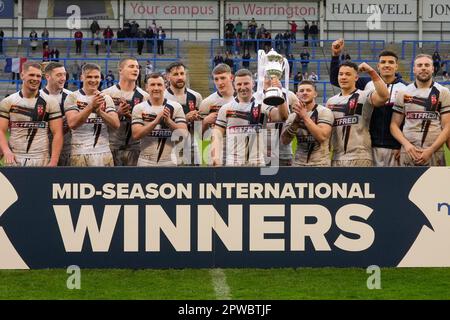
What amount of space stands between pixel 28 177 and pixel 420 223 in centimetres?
377

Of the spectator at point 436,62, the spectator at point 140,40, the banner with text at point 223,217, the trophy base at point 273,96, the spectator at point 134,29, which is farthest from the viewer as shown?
the spectator at point 134,29

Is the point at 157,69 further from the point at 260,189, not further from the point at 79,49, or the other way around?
the point at 260,189

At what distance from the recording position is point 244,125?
1052 cm

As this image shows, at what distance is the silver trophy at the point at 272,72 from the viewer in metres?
9.70

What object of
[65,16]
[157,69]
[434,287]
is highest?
[65,16]

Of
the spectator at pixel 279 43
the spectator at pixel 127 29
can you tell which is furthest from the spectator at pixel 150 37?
the spectator at pixel 279 43

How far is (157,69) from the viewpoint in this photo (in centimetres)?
3691

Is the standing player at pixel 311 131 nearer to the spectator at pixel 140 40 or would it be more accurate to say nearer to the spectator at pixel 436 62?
the spectator at pixel 436 62

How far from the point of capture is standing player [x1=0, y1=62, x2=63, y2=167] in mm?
10461

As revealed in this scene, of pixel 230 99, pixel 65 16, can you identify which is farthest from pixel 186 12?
pixel 230 99

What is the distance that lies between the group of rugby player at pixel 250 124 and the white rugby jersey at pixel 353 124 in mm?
11

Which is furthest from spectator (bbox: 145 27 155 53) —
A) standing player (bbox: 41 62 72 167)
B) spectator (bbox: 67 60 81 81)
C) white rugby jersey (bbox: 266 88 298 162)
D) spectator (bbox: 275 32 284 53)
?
white rugby jersey (bbox: 266 88 298 162)

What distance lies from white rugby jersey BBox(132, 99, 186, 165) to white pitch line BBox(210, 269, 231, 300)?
1.77 metres

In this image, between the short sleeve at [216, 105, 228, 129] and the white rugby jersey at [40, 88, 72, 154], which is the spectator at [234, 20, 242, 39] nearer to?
the white rugby jersey at [40, 88, 72, 154]
